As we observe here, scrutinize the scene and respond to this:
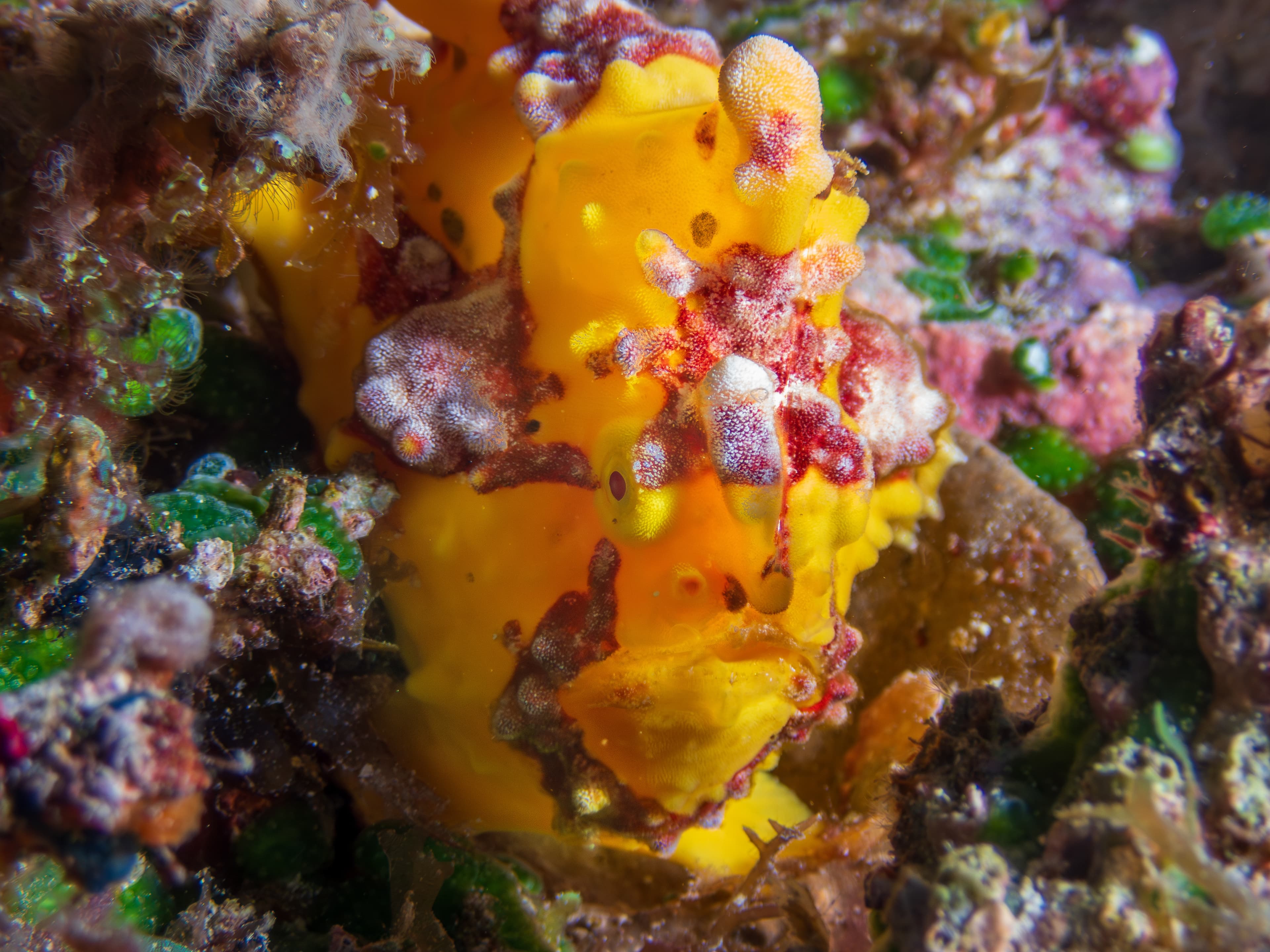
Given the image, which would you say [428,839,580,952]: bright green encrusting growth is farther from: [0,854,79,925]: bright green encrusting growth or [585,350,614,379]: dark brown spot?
[585,350,614,379]: dark brown spot

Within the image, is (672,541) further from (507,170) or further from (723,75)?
(507,170)

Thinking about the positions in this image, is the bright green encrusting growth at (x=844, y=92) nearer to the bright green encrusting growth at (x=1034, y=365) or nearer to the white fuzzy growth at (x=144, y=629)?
the bright green encrusting growth at (x=1034, y=365)

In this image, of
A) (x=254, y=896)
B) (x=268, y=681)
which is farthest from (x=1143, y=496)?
(x=254, y=896)

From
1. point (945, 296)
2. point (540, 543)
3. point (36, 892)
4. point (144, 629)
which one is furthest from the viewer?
point (945, 296)

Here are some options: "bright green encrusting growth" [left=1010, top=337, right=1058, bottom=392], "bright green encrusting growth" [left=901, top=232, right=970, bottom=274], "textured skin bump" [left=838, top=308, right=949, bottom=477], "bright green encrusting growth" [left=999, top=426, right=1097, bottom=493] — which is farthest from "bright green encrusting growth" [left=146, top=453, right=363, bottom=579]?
"bright green encrusting growth" [left=901, top=232, right=970, bottom=274]

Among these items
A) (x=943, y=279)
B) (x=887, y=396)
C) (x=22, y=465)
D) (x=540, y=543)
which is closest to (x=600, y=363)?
(x=540, y=543)

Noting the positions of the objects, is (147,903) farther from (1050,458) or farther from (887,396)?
(1050,458)

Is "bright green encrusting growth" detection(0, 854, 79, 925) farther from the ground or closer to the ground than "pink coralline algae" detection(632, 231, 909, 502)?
closer to the ground

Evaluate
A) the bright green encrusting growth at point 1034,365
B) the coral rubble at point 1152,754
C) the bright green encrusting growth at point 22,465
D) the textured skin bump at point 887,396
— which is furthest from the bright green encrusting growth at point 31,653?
the bright green encrusting growth at point 1034,365
